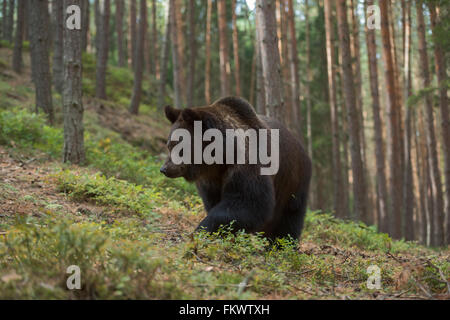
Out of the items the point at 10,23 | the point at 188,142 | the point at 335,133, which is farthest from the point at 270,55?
the point at 10,23

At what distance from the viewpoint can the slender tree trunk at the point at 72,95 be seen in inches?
394

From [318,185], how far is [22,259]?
2837 centimetres

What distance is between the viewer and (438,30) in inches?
554

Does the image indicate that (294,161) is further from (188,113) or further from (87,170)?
(87,170)

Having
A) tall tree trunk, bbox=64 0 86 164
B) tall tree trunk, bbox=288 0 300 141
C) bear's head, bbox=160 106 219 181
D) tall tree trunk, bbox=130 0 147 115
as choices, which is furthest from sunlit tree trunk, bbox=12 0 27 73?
bear's head, bbox=160 106 219 181

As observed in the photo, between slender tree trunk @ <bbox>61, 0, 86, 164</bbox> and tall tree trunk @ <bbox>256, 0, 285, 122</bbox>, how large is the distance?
425cm

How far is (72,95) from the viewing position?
10.0 meters

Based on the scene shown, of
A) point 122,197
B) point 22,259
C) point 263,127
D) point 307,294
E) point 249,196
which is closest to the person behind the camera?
point 22,259

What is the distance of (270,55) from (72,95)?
15.2 ft

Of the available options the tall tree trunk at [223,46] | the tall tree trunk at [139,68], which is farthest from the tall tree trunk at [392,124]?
the tall tree trunk at [139,68]

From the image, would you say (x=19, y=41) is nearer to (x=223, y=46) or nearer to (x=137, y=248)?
(x=223, y=46)

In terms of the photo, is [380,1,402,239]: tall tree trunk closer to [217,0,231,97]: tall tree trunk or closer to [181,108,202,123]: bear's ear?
[217,0,231,97]: tall tree trunk
